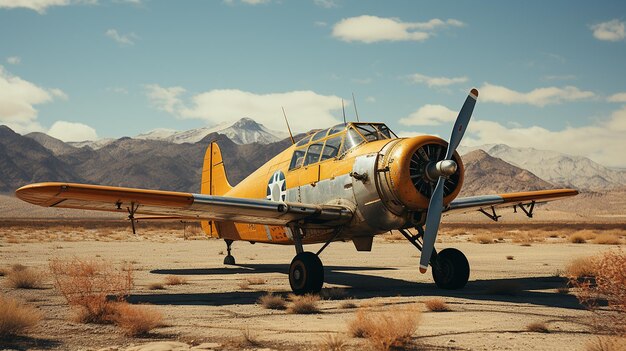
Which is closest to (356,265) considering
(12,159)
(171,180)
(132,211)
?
(132,211)

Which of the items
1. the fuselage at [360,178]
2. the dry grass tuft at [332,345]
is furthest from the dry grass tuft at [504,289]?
the dry grass tuft at [332,345]

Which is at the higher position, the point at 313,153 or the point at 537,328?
the point at 313,153

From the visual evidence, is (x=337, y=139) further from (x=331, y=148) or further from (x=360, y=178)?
(x=360, y=178)

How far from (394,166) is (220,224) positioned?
956 centimetres

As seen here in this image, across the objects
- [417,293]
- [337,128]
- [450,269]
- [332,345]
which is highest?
[337,128]

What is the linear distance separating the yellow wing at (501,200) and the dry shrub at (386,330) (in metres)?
7.53

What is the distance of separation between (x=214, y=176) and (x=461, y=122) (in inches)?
473

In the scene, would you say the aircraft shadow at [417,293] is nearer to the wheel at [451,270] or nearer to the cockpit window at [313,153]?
the wheel at [451,270]

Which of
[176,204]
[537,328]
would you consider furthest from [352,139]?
[537,328]

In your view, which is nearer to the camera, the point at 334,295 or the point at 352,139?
the point at 334,295

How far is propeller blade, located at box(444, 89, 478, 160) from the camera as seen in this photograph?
35.2ft

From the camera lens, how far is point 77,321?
7984mm

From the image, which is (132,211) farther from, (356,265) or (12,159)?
(12,159)

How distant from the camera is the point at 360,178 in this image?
11375 millimetres
